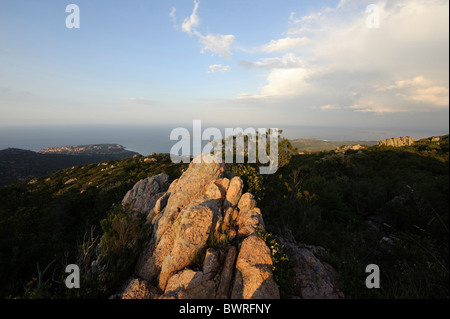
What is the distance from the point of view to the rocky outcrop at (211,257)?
4.72 metres

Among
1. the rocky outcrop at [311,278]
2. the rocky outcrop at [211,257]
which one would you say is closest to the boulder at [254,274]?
the rocky outcrop at [211,257]

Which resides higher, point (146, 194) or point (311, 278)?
point (146, 194)

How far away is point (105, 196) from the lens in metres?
14.1

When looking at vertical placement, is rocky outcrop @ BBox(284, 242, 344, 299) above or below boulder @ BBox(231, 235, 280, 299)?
below

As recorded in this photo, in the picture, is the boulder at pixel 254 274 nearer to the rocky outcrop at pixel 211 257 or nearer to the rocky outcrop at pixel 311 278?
the rocky outcrop at pixel 211 257

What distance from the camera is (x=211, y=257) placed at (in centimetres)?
529

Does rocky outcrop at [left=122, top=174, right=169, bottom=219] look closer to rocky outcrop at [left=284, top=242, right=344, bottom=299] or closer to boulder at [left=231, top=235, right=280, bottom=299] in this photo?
boulder at [left=231, top=235, right=280, bottom=299]

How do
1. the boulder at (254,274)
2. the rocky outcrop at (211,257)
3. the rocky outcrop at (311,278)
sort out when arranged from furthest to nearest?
the rocky outcrop at (311,278) < the rocky outcrop at (211,257) < the boulder at (254,274)

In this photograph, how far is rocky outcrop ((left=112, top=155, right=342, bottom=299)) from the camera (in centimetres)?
472

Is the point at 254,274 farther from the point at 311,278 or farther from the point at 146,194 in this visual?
the point at 146,194

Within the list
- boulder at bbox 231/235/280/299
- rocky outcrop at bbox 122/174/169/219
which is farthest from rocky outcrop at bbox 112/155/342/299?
rocky outcrop at bbox 122/174/169/219

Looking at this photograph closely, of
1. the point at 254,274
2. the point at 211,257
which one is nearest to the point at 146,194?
the point at 211,257
